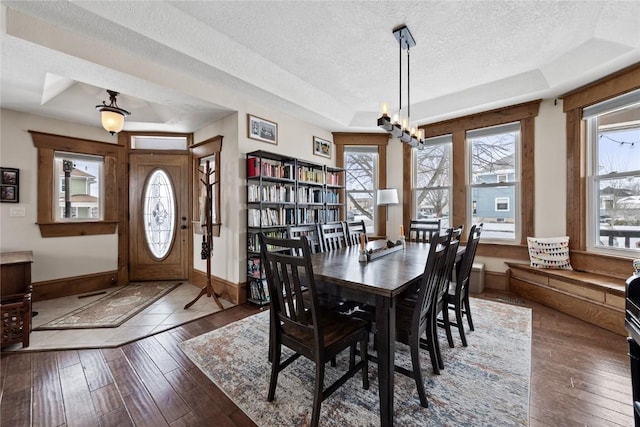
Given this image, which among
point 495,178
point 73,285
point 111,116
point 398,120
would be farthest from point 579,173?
point 73,285

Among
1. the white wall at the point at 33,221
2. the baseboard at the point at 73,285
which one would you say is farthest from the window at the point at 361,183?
the white wall at the point at 33,221

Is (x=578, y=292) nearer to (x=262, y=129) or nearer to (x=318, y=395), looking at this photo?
(x=318, y=395)

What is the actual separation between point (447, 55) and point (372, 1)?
1260 mm

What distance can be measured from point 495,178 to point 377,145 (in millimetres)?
2071

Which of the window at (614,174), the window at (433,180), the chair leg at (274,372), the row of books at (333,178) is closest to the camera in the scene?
the chair leg at (274,372)

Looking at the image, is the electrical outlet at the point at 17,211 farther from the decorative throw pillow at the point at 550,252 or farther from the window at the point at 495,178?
the decorative throw pillow at the point at 550,252

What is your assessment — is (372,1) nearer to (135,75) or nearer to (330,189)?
(135,75)

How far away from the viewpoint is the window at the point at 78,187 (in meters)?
3.65

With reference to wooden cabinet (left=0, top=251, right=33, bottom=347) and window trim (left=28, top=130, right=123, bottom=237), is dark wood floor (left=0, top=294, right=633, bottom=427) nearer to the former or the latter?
wooden cabinet (left=0, top=251, right=33, bottom=347)

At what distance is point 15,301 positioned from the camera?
92.4 inches

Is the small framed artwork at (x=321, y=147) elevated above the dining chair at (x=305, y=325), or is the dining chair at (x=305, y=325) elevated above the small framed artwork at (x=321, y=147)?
the small framed artwork at (x=321, y=147)

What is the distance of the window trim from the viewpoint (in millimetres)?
3446

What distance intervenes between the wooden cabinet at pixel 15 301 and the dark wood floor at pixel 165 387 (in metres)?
0.16

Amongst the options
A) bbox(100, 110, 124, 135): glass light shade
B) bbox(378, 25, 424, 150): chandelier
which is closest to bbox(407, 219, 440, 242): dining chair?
bbox(378, 25, 424, 150): chandelier
